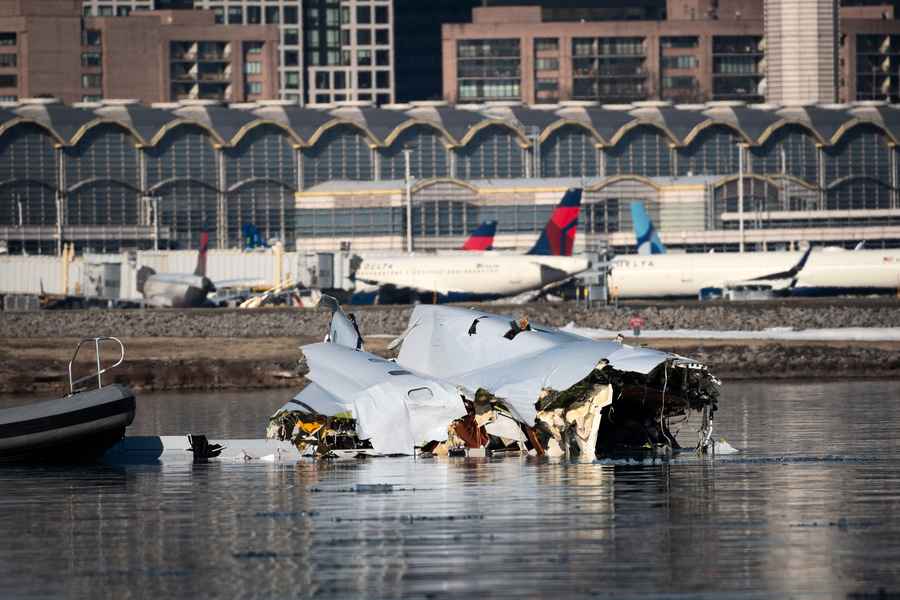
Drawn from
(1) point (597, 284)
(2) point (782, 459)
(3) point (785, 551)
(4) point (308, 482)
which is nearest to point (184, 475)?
(4) point (308, 482)

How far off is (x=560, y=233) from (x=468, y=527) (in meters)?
111

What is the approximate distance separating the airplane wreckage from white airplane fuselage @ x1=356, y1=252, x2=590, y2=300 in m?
85.9

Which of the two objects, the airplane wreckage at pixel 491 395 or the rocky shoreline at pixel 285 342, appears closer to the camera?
the airplane wreckage at pixel 491 395

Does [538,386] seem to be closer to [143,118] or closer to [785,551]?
[785,551]

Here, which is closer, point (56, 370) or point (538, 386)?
point (538, 386)

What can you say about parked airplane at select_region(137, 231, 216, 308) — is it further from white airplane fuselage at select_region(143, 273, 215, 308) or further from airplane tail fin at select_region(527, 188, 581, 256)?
airplane tail fin at select_region(527, 188, 581, 256)

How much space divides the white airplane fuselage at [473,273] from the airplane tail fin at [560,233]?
6715 millimetres

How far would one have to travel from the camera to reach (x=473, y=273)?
128 metres

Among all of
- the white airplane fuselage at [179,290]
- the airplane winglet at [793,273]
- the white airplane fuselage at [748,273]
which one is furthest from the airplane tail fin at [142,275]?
the airplane winglet at [793,273]

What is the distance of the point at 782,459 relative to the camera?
Result: 37.2 meters

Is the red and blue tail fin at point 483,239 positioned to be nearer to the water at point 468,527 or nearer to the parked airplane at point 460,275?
the parked airplane at point 460,275

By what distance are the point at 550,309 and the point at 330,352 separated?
55465 mm

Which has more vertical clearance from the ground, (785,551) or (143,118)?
(143,118)

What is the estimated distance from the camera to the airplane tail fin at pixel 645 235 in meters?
150
